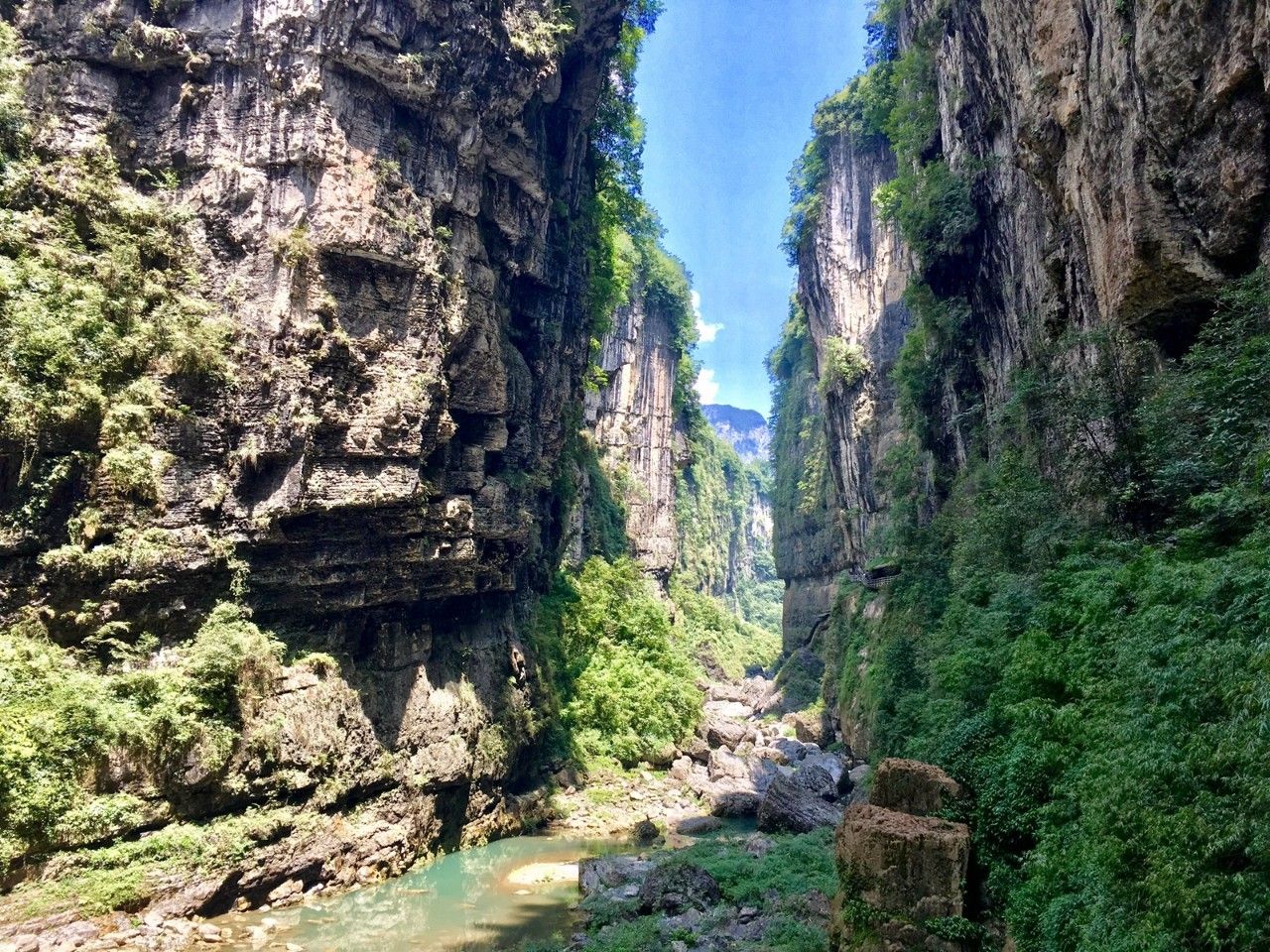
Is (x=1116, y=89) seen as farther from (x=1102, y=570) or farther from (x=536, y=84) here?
(x=536, y=84)

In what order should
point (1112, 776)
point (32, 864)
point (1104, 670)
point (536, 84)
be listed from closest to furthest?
point (1112, 776) < point (1104, 670) < point (32, 864) < point (536, 84)

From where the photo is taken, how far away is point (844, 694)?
23594 millimetres

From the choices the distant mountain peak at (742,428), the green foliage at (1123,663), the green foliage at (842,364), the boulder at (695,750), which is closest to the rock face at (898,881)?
the green foliage at (1123,663)

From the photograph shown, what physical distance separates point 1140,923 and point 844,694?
793 inches

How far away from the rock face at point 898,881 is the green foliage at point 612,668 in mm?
16103

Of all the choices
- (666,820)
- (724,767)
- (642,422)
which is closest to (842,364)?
(642,422)

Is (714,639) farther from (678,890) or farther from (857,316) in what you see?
(678,890)

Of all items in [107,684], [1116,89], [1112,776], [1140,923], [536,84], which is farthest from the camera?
[536,84]

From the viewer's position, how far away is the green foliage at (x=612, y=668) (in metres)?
23.7

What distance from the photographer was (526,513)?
21453mm

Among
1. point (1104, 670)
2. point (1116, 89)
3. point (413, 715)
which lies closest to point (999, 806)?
point (1104, 670)

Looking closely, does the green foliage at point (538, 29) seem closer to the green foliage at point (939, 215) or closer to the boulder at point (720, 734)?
the green foliage at point (939, 215)

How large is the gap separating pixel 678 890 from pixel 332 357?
13094 mm

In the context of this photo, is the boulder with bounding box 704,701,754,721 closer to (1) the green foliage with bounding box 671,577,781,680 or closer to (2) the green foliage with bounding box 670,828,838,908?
(1) the green foliage with bounding box 671,577,781,680
